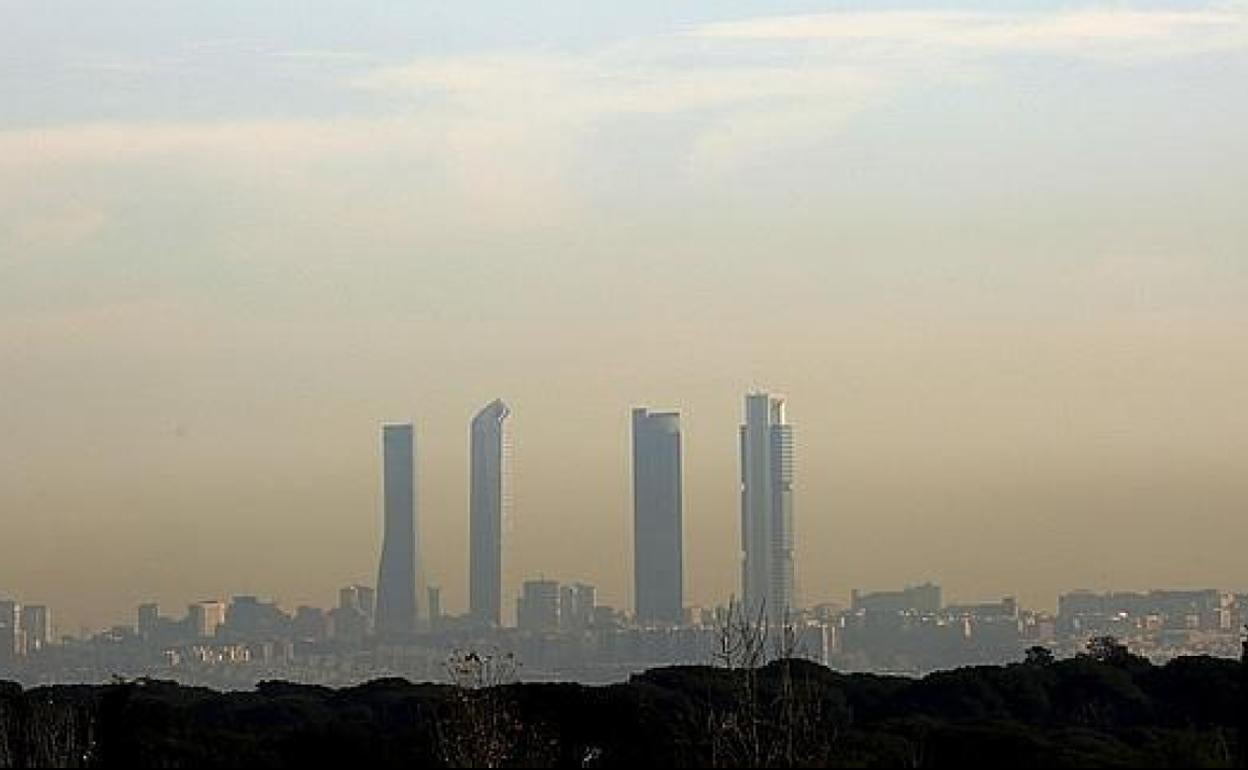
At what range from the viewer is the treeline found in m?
35.3

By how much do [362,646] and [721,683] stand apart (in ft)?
120

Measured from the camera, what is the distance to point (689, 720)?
45.0m

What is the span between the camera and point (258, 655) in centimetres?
8381

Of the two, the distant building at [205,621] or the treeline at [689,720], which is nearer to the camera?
the treeline at [689,720]

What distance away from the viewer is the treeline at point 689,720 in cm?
3534

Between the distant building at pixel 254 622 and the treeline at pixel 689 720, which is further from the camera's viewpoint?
the distant building at pixel 254 622

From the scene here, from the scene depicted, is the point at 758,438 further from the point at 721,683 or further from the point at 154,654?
the point at 721,683

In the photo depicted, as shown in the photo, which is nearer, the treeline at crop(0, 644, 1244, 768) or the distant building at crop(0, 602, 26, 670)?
the treeline at crop(0, 644, 1244, 768)

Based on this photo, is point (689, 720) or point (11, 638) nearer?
point (689, 720)

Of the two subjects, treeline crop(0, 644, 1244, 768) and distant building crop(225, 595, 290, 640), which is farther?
distant building crop(225, 595, 290, 640)

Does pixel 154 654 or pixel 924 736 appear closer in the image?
pixel 924 736

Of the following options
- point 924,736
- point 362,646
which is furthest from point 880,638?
point 924,736

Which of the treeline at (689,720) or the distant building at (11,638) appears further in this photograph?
the distant building at (11,638)

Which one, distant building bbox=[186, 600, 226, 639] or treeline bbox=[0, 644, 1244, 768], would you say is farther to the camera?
distant building bbox=[186, 600, 226, 639]
